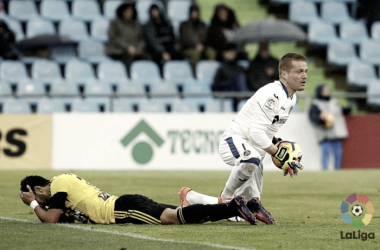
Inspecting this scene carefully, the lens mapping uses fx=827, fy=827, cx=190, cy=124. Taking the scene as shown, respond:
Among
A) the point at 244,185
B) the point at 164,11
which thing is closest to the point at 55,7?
the point at 164,11

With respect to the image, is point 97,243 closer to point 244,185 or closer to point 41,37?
point 244,185

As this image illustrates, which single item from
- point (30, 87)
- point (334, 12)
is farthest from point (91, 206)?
point (334, 12)

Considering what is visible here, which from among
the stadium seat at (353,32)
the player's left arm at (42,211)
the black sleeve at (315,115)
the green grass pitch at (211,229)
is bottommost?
the green grass pitch at (211,229)

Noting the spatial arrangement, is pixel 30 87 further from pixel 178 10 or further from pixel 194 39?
pixel 178 10

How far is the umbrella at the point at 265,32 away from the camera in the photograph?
2042 centimetres

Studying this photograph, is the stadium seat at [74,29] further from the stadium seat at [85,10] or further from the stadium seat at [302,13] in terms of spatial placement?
the stadium seat at [302,13]

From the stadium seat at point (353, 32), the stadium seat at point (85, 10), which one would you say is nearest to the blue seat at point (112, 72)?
the stadium seat at point (85, 10)

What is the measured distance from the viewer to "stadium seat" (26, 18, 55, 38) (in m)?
21.4

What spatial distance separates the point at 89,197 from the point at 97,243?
1353mm

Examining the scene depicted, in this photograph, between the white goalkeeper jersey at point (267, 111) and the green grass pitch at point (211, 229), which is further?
the white goalkeeper jersey at point (267, 111)

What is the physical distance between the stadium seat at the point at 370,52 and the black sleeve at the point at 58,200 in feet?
52.0

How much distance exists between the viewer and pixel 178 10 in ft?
76.4

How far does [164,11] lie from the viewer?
2347cm

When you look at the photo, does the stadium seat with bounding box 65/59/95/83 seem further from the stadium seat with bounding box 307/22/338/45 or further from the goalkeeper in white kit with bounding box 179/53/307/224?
the goalkeeper in white kit with bounding box 179/53/307/224
